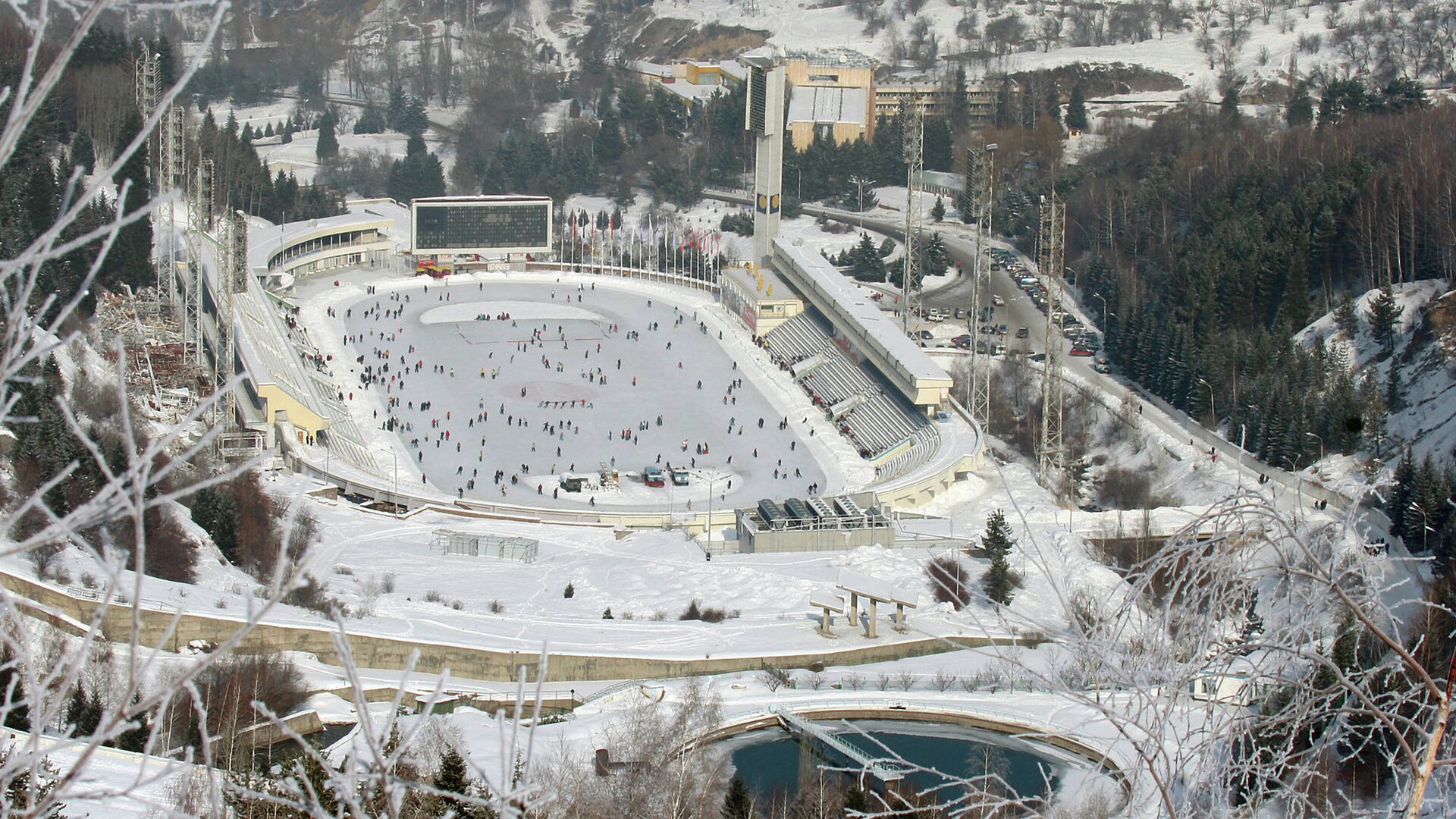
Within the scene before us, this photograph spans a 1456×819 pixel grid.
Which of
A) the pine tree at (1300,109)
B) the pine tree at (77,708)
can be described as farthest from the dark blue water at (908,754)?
the pine tree at (1300,109)

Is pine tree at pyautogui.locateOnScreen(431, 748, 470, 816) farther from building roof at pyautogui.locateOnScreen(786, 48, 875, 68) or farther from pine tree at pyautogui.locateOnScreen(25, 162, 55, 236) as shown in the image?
building roof at pyautogui.locateOnScreen(786, 48, 875, 68)

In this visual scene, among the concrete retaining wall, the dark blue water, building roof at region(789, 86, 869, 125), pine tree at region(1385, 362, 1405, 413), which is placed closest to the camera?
the dark blue water

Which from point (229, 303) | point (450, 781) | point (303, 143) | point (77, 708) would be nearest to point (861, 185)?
point (303, 143)

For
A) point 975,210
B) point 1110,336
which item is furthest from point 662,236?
point 1110,336

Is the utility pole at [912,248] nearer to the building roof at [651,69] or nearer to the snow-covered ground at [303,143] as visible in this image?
the building roof at [651,69]

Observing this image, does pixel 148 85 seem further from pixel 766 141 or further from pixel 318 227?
pixel 766 141

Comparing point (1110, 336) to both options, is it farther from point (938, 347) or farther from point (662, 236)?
point (662, 236)

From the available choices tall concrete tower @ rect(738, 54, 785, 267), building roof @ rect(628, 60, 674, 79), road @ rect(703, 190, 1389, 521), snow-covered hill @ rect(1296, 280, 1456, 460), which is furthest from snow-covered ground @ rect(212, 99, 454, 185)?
snow-covered hill @ rect(1296, 280, 1456, 460)
